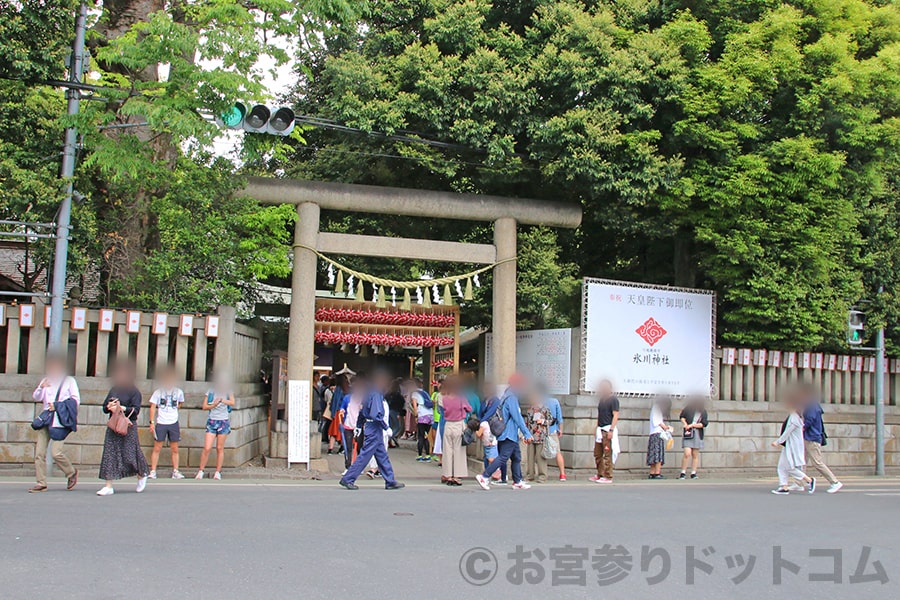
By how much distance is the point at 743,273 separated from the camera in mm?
16859

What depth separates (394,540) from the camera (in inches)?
329

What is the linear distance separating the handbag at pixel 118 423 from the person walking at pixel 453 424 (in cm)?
525

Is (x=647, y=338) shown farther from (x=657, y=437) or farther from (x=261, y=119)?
(x=261, y=119)

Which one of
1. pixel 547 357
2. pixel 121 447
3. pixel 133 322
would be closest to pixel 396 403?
pixel 547 357

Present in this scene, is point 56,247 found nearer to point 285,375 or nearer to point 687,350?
point 285,375

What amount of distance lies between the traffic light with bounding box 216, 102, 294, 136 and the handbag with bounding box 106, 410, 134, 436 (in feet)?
17.7

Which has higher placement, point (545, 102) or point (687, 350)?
point (545, 102)

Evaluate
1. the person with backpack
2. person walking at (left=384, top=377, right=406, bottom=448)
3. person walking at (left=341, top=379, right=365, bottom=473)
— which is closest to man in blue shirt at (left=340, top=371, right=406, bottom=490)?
person walking at (left=341, top=379, right=365, bottom=473)

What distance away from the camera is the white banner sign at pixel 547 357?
16844mm

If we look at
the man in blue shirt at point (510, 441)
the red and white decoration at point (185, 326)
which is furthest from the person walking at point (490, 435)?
the red and white decoration at point (185, 326)

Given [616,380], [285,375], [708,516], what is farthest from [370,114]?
[708,516]

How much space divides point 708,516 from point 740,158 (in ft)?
26.5

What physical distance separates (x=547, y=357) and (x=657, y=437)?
2.81m

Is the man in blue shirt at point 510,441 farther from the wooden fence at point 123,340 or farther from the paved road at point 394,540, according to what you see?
the wooden fence at point 123,340
